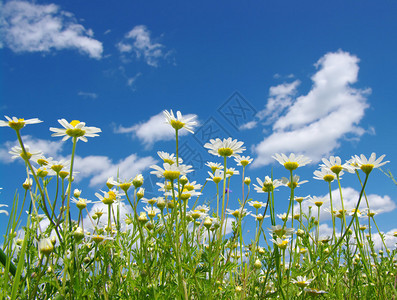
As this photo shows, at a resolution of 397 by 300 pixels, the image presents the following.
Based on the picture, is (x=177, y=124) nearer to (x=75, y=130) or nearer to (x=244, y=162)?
(x=75, y=130)

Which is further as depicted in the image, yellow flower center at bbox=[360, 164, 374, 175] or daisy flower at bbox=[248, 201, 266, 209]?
daisy flower at bbox=[248, 201, 266, 209]

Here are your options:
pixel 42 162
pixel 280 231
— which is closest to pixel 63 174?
pixel 42 162

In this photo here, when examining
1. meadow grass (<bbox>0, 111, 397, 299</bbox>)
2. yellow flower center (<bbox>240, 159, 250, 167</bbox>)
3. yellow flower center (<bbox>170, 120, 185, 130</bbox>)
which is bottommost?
meadow grass (<bbox>0, 111, 397, 299</bbox>)

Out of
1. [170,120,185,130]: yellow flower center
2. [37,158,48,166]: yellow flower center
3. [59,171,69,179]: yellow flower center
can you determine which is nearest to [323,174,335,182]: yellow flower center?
[170,120,185,130]: yellow flower center

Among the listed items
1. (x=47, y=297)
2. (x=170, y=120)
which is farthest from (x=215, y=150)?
(x=47, y=297)

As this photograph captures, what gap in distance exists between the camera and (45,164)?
2105 millimetres

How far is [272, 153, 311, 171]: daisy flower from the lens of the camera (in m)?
1.87

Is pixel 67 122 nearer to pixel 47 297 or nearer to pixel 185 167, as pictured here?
pixel 185 167

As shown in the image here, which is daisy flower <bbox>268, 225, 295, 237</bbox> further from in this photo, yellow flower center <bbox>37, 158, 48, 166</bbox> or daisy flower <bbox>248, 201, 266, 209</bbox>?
yellow flower center <bbox>37, 158, 48, 166</bbox>

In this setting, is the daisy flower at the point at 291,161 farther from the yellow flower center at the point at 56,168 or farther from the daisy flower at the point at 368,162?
the yellow flower center at the point at 56,168

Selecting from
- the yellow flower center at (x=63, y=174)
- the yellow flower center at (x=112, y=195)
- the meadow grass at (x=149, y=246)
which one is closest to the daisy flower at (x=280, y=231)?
the meadow grass at (x=149, y=246)

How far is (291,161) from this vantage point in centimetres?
188

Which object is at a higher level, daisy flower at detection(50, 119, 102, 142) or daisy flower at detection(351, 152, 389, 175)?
daisy flower at detection(50, 119, 102, 142)

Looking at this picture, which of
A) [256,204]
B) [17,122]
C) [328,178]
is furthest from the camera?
[256,204]
